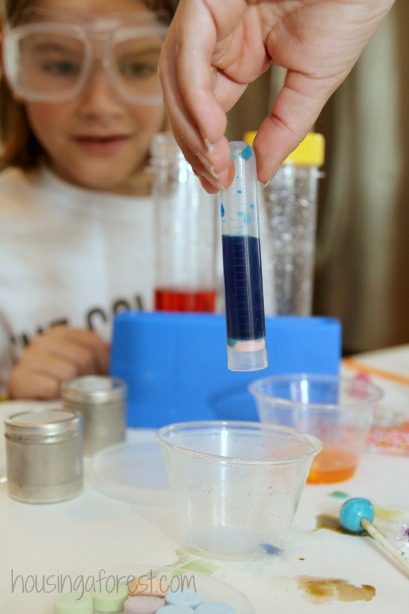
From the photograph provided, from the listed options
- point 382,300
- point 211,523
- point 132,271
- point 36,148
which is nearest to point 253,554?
point 211,523

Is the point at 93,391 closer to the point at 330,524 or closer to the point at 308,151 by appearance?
the point at 330,524

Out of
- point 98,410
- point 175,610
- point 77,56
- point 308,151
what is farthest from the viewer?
point 77,56

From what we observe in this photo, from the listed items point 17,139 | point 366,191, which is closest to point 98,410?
point 17,139

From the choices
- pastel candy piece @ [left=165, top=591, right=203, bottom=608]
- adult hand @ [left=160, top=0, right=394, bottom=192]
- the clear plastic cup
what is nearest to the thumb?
adult hand @ [left=160, top=0, right=394, bottom=192]

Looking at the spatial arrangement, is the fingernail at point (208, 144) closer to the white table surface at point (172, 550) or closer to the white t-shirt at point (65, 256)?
the white table surface at point (172, 550)

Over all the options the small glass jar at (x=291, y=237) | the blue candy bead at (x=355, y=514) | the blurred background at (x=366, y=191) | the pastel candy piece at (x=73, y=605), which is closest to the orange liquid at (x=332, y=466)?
the blue candy bead at (x=355, y=514)

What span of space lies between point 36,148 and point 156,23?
375mm

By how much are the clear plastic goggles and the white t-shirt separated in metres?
0.22

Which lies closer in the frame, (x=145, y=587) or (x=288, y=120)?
(x=145, y=587)

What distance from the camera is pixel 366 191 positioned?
251 cm

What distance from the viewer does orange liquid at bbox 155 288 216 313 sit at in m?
1.09

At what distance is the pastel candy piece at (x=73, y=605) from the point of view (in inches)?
19.8

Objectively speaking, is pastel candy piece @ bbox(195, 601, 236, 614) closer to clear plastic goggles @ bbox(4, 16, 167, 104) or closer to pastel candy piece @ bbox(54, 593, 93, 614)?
pastel candy piece @ bbox(54, 593, 93, 614)

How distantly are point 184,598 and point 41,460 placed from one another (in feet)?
0.82
